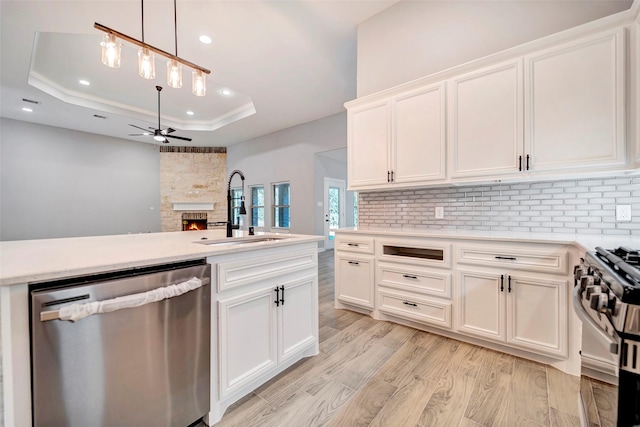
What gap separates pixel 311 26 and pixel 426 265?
3.12 meters

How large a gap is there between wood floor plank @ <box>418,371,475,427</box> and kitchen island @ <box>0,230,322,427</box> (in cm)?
88

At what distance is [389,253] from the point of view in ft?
8.89

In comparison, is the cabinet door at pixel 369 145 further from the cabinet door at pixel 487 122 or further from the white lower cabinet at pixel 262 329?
the white lower cabinet at pixel 262 329

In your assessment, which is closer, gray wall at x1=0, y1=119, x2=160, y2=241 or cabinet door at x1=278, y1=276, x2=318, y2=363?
cabinet door at x1=278, y1=276, x2=318, y2=363

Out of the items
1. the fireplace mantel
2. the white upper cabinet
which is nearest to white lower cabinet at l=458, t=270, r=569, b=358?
the white upper cabinet

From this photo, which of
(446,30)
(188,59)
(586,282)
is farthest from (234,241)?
(188,59)

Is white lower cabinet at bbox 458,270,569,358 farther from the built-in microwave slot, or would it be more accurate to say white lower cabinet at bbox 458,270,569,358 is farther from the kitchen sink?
the kitchen sink

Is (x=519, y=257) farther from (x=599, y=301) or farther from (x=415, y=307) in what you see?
(x=599, y=301)

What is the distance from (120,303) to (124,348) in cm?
22

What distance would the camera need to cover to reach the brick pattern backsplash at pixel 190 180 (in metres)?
8.30

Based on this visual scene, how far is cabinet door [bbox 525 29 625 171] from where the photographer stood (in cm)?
173

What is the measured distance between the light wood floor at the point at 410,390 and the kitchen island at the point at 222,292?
0.18 m

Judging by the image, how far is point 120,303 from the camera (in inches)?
40.7

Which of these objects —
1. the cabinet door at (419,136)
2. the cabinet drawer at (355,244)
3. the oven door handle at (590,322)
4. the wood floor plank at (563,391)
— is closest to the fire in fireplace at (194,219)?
the cabinet drawer at (355,244)
